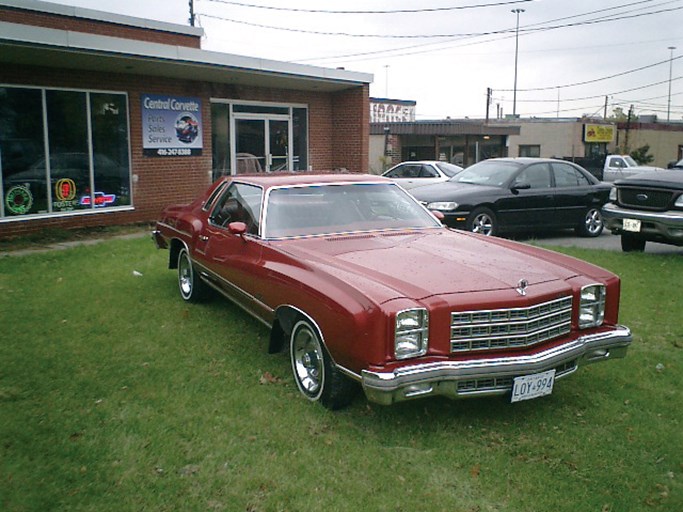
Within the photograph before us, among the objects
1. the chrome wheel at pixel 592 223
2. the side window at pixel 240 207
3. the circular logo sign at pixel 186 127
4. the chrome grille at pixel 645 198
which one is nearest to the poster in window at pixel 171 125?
the circular logo sign at pixel 186 127

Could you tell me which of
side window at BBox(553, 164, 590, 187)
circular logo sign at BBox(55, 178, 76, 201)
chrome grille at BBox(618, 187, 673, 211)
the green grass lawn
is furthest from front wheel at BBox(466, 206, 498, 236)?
circular logo sign at BBox(55, 178, 76, 201)

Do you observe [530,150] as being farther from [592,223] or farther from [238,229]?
[238,229]

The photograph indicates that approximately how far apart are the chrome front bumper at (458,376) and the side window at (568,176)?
893 centimetres

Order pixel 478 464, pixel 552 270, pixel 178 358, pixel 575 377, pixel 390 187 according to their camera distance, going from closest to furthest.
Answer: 1. pixel 478 464
2. pixel 552 270
3. pixel 575 377
4. pixel 178 358
5. pixel 390 187

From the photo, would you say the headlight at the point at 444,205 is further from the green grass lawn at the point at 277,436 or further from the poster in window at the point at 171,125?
the poster in window at the point at 171,125

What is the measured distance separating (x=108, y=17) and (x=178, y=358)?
51.4 feet

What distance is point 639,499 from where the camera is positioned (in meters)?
3.65

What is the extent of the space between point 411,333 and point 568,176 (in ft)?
32.4

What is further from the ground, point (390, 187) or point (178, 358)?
point (390, 187)

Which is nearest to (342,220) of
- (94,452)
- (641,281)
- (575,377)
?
(575,377)

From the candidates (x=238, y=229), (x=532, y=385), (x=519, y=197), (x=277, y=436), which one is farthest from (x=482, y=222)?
(x=277, y=436)

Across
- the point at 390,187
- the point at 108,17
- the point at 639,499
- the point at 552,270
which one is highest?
the point at 108,17

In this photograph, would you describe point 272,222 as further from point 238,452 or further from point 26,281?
point 26,281

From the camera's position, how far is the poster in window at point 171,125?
14.2 metres
